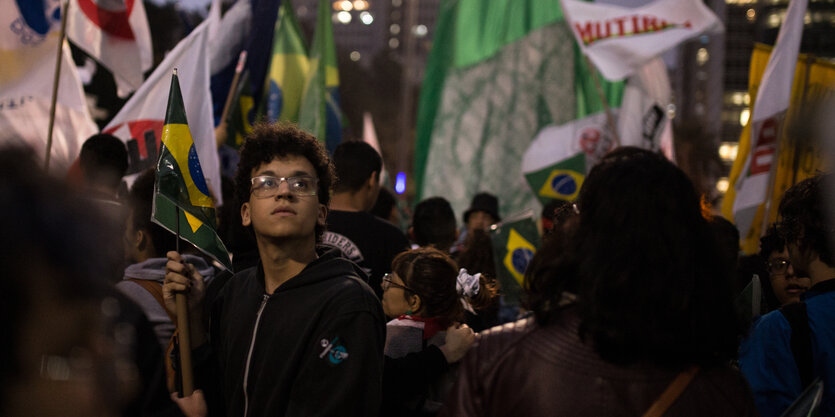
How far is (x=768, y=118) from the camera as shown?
702 centimetres

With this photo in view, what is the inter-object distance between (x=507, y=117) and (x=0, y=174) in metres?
13.3

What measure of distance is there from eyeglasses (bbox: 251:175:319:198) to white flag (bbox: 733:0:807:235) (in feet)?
15.9

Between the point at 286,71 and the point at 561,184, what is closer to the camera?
the point at 561,184

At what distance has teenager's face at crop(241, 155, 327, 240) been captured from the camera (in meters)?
3.12

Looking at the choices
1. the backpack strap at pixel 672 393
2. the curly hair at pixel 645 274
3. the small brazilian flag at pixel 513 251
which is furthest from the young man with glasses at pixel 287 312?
the small brazilian flag at pixel 513 251

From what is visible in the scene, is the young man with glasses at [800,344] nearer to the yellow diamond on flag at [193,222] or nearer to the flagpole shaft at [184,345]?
the flagpole shaft at [184,345]

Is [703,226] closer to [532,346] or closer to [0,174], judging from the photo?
[532,346]

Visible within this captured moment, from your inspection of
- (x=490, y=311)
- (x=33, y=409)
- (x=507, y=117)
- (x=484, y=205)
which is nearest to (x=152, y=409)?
(x=33, y=409)

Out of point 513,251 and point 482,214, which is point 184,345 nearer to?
point 513,251

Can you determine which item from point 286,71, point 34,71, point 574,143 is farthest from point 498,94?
point 34,71

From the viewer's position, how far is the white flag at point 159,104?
6.16 meters

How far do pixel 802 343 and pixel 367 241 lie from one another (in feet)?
8.19

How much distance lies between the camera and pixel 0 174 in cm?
121

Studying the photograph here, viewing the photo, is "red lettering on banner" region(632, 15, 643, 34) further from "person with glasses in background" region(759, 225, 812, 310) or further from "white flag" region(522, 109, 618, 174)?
"person with glasses in background" region(759, 225, 812, 310)
